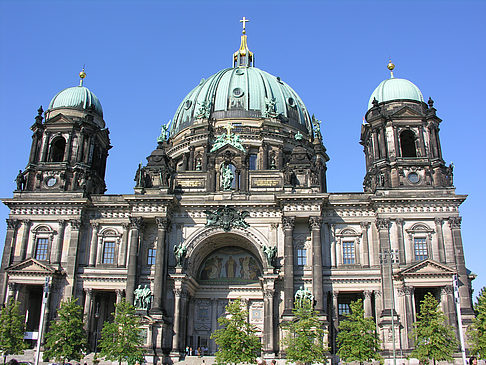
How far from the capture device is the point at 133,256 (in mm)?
44938

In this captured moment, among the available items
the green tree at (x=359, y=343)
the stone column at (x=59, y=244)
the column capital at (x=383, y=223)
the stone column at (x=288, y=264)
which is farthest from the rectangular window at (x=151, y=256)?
the column capital at (x=383, y=223)

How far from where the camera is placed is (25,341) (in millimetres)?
43844

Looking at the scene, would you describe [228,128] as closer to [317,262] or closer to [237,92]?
[237,92]

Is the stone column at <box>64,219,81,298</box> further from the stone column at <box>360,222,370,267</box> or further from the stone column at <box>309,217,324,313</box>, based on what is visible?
the stone column at <box>360,222,370,267</box>

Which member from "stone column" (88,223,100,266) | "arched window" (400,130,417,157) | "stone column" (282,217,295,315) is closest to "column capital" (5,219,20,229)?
"stone column" (88,223,100,266)

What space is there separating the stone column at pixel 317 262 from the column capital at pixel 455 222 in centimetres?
1104

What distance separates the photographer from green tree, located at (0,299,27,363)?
38531 millimetres

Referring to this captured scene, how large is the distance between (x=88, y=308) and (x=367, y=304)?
77.3 feet

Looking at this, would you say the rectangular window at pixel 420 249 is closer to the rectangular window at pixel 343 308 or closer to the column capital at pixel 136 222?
the rectangular window at pixel 343 308

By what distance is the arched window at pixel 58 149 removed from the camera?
51678 millimetres

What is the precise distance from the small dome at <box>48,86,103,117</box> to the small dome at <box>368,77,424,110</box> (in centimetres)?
2758

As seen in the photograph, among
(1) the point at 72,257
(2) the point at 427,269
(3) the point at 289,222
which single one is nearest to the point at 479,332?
(2) the point at 427,269

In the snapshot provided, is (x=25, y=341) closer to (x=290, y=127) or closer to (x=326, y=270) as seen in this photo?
(x=326, y=270)

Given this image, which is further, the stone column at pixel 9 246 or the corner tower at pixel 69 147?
the corner tower at pixel 69 147
